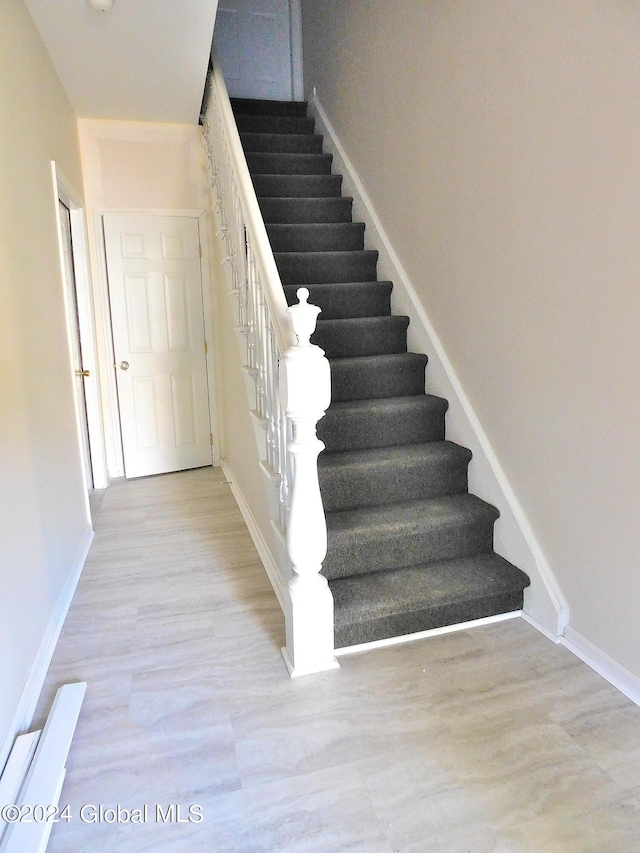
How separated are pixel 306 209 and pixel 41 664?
3041 millimetres

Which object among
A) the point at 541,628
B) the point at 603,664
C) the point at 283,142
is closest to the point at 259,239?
the point at 541,628

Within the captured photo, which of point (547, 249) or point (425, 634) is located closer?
point (547, 249)

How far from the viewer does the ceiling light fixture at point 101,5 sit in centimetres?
233

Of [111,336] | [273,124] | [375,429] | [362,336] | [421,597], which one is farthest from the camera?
[273,124]

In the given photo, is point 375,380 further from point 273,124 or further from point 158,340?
point 273,124

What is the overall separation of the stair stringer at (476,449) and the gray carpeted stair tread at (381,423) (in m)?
0.09

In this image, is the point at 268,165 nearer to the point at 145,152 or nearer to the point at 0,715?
the point at 145,152

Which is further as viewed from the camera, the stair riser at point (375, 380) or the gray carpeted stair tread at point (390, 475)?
the stair riser at point (375, 380)

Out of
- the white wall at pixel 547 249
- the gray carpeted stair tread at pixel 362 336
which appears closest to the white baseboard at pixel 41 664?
the gray carpeted stair tread at pixel 362 336

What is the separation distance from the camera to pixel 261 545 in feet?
9.33

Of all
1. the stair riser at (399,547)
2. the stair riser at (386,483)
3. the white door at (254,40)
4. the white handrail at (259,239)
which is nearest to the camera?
the white handrail at (259,239)

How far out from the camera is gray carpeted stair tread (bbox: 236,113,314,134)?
14.3 ft

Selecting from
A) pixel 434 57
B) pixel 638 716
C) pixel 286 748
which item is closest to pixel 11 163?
pixel 434 57

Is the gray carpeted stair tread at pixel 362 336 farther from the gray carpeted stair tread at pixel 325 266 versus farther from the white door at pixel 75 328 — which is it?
the white door at pixel 75 328
